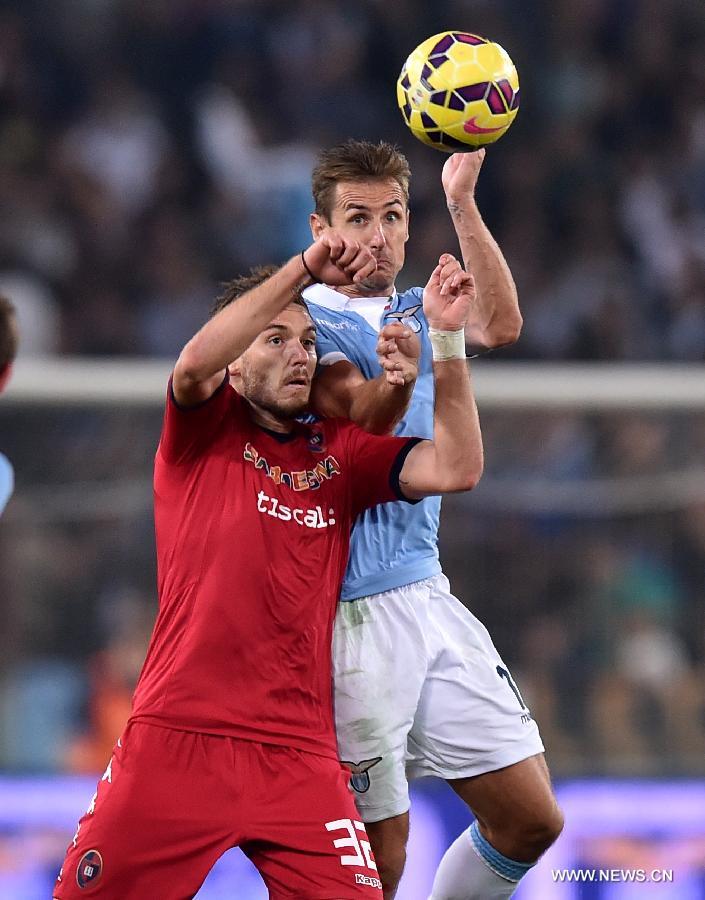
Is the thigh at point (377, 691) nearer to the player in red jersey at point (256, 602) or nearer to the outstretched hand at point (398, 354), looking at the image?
→ the player in red jersey at point (256, 602)

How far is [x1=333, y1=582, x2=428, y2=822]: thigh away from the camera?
4332 millimetres

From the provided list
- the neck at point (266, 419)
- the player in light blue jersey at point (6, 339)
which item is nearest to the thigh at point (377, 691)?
the neck at point (266, 419)

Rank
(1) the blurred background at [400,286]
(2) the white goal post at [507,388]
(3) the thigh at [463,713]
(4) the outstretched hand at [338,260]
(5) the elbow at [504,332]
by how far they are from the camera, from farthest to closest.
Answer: (2) the white goal post at [507,388] → (1) the blurred background at [400,286] → (5) the elbow at [504,332] → (3) the thigh at [463,713] → (4) the outstretched hand at [338,260]

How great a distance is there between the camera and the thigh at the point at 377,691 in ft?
14.2

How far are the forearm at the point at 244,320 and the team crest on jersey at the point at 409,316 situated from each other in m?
0.77

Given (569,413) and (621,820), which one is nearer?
(621,820)

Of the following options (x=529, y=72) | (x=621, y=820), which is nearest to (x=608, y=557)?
(x=621, y=820)

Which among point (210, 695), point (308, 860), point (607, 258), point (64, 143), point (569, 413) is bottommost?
point (308, 860)

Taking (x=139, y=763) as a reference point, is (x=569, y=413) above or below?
above

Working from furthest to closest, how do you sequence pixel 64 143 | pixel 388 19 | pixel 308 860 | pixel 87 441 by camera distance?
pixel 388 19 < pixel 64 143 < pixel 87 441 < pixel 308 860

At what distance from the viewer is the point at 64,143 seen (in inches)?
399

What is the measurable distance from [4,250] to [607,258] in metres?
3.88

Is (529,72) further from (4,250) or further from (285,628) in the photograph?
(285,628)

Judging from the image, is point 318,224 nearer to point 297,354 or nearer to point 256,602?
point 297,354
